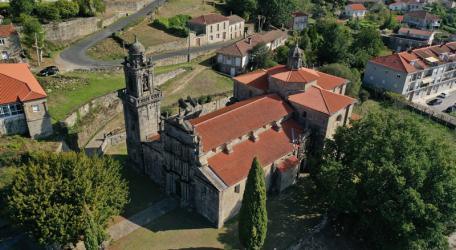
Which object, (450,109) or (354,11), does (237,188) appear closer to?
(450,109)

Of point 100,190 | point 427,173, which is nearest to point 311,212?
point 427,173

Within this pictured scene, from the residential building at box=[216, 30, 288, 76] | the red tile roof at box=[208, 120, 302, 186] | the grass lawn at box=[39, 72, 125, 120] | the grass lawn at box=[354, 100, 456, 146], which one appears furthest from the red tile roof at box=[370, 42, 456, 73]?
the grass lawn at box=[39, 72, 125, 120]

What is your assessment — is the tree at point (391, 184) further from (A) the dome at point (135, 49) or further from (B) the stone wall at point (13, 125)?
(B) the stone wall at point (13, 125)

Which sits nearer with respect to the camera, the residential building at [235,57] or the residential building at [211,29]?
the residential building at [235,57]

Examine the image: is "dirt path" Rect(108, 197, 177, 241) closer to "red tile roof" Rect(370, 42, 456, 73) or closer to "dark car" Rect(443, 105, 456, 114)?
"red tile roof" Rect(370, 42, 456, 73)

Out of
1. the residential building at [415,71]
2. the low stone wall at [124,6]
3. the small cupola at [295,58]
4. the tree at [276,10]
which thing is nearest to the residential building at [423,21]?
the residential building at [415,71]
